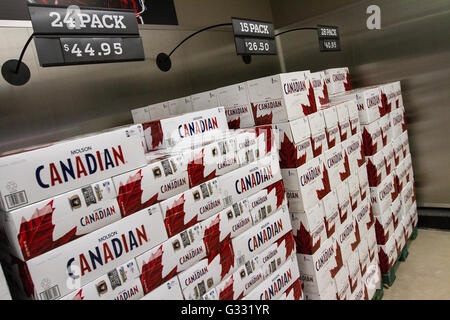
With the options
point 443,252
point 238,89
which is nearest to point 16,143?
point 238,89

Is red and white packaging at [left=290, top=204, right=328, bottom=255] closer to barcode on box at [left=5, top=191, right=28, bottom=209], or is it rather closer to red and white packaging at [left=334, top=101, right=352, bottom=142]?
red and white packaging at [left=334, top=101, right=352, bottom=142]

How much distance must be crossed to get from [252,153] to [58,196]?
116cm

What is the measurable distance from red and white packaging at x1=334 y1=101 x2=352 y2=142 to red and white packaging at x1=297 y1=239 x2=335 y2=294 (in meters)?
0.95

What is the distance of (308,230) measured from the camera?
7.60 feet

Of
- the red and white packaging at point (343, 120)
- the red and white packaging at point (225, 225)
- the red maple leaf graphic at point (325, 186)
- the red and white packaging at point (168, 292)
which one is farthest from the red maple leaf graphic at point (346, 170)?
the red and white packaging at point (168, 292)

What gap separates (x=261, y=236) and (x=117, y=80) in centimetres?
197

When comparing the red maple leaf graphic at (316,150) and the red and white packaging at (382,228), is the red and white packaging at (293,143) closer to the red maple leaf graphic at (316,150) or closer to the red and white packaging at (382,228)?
the red maple leaf graphic at (316,150)

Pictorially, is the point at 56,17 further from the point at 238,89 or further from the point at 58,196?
the point at 238,89

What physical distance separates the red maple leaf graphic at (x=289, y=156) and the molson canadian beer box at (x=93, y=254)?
1.07 m

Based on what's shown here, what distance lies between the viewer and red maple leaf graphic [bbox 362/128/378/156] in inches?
126

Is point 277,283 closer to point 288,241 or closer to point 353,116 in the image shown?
point 288,241

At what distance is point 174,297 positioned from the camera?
5.12ft
